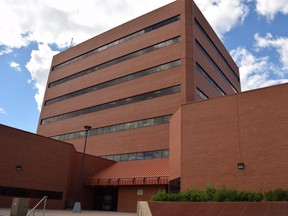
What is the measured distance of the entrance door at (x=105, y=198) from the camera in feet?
110

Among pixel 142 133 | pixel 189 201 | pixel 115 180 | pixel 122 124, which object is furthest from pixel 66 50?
pixel 189 201

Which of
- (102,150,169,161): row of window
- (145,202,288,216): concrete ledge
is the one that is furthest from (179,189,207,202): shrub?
(102,150,169,161): row of window

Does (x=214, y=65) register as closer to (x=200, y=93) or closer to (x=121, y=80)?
(x=200, y=93)

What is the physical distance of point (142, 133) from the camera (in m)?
34.4

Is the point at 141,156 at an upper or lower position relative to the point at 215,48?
lower

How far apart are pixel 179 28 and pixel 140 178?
19011mm

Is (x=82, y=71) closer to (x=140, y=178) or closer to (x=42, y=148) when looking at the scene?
(x=42, y=148)

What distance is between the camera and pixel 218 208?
13.9 meters

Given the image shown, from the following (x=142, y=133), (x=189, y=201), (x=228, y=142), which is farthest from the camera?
(x=142, y=133)

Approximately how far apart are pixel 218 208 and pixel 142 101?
75.3 ft

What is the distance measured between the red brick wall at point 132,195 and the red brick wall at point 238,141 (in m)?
7.83

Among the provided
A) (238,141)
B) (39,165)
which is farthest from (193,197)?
(39,165)

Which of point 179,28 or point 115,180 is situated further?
point 179,28

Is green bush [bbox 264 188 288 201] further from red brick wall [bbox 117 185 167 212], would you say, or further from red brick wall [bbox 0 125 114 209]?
red brick wall [bbox 0 125 114 209]
